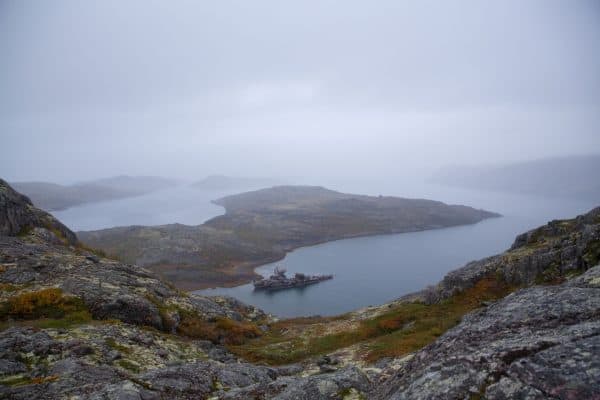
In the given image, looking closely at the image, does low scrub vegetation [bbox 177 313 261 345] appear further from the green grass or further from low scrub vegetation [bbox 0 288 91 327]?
the green grass

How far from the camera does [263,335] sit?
40969 millimetres

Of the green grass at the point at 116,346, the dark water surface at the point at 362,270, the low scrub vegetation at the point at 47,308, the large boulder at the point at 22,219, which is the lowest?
the dark water surface at the point at 362,270

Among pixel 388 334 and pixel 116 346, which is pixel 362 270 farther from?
pixel 116 346

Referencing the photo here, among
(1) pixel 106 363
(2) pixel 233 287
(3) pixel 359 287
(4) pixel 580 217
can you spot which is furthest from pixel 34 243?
(3) pixel 359 287

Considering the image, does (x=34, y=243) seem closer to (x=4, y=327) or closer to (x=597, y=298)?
(x=4, y=327)

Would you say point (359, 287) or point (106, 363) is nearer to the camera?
point (106, 363)

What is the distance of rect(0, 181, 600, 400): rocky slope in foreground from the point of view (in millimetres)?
8320

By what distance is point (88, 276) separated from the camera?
34125mm

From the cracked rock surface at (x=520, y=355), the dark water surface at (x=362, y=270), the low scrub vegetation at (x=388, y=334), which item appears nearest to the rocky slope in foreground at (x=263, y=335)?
the cracked rock surface at (x=520, y=355)

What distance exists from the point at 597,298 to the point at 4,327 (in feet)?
108

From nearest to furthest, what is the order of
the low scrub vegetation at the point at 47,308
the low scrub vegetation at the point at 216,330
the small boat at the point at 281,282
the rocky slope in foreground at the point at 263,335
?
the rocky slope in foreground at the point at 263,335 → the low scrub vegetation at the point at 47,308 → the low scrub vegetation at the point at 216,330 → the small boat at the point at 281,282

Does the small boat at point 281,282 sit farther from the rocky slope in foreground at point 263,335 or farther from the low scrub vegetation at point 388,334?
the low scrub vegetation at point 388,334

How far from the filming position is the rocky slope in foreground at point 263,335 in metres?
8.32

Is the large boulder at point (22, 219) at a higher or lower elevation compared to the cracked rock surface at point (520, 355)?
higher
